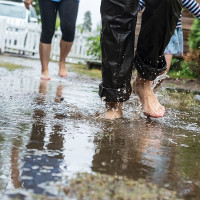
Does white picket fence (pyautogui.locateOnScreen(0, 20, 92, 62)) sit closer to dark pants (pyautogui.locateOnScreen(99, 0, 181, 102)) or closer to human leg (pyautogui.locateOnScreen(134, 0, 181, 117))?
human leg (pyautogui.locateOnScreen(134, 0, 181, 117))

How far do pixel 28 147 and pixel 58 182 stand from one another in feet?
1.69

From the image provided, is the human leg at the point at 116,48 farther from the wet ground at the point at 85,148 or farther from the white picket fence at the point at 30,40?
the white picket fence at the point at 30,40

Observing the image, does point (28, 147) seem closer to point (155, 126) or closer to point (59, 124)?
point (59, 124)

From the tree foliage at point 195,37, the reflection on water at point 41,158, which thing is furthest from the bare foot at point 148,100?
the tree foliage at point 195,37

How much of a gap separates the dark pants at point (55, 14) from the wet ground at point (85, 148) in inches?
96.9

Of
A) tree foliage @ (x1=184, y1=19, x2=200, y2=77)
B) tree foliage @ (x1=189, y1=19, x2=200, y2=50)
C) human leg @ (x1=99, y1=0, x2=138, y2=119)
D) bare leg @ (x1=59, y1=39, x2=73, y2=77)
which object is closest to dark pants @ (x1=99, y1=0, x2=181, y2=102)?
human leg @ (x1=99, y1=0, x2=138, y2=119)

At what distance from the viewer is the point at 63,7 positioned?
6051 millimetres

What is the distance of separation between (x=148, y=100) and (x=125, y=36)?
1.86ft

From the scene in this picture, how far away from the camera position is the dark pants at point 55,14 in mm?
6031

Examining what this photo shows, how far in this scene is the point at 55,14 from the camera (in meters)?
6.12

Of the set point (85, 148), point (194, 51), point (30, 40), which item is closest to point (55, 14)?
point (85, 148)

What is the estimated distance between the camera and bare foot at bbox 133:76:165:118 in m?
3.46

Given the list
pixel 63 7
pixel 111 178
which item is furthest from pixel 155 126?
pixel 63 7

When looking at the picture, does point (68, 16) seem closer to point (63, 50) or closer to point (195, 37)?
point (63, 50)
